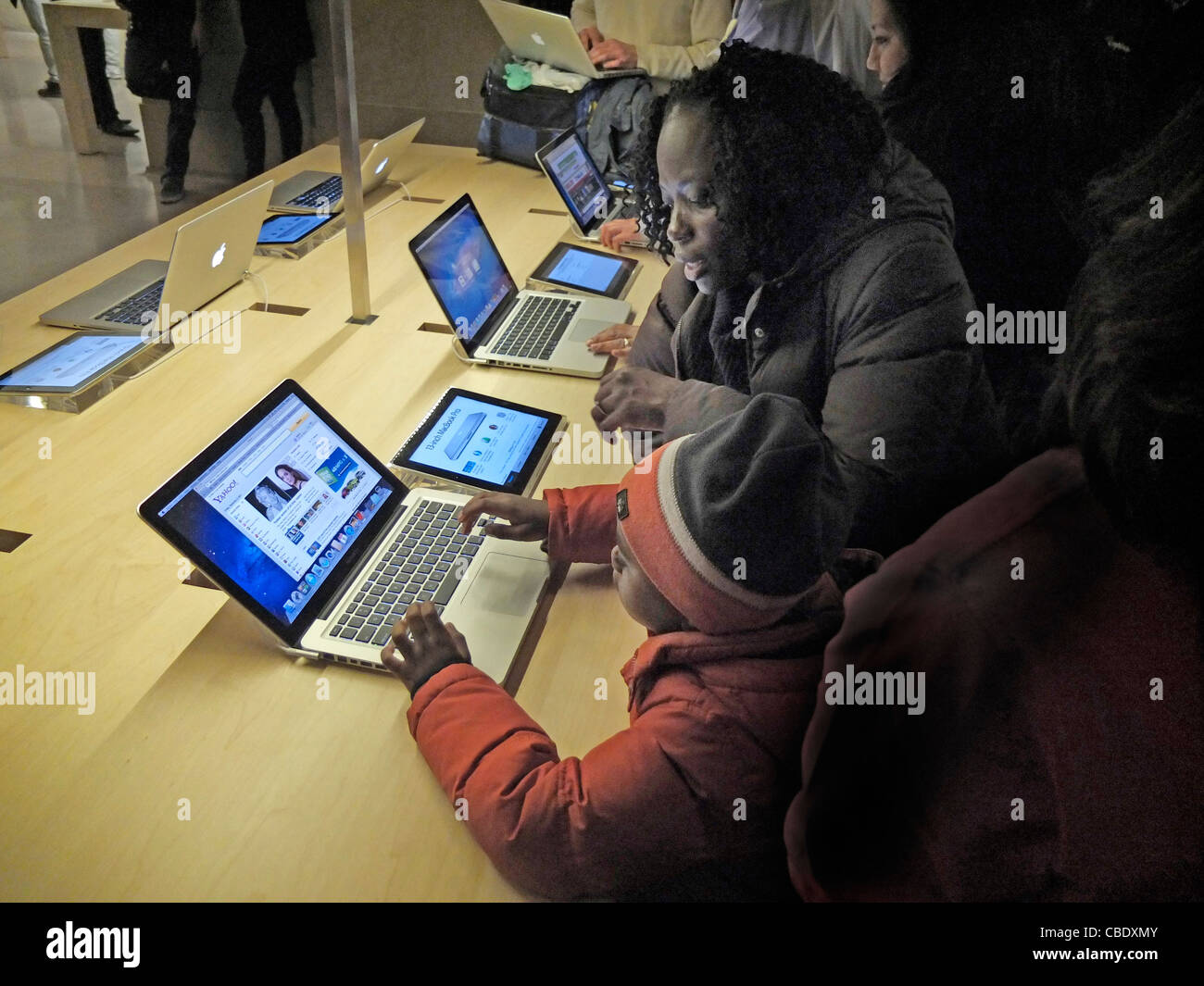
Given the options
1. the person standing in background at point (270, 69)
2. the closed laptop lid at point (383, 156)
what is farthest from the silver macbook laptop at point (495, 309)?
the person standing in background at point (270, 69)

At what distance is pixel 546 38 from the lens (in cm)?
259

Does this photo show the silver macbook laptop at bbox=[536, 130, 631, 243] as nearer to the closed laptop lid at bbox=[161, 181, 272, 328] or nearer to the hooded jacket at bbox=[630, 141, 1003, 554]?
the closed laptop lid at bbox=[161, 181, 272, 328]

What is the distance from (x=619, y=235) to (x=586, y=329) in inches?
23.7

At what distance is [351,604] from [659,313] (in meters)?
0.79

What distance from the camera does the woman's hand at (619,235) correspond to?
7.59ft

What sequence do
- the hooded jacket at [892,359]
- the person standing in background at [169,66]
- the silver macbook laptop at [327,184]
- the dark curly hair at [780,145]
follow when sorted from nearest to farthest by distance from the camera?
the hooded jacket at [892,359], the dark curly hair at [780,145], the person standing in background at [169,66], the silver macbook laptop at [327,184]

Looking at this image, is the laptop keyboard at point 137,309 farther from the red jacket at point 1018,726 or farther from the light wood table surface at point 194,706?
the red jacket at point 1018,726

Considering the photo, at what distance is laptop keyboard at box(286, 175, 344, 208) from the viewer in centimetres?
232

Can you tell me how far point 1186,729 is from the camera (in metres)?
0.71

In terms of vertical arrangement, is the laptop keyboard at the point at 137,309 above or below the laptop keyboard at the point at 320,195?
below

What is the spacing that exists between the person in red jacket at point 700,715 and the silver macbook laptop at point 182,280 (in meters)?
1.19

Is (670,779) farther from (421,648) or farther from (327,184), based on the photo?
(327,184)

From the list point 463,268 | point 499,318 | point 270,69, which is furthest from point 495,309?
point 270,69

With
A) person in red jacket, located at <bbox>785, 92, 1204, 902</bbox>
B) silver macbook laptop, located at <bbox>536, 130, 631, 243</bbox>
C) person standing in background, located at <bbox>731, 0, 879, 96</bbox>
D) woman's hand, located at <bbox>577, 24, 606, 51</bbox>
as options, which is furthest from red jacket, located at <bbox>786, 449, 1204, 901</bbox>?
woman's hand, located at <bbox>577, 24, 606, 51</bbox>
